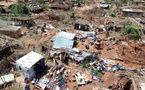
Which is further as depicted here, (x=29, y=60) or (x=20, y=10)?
(x=20, y=10)

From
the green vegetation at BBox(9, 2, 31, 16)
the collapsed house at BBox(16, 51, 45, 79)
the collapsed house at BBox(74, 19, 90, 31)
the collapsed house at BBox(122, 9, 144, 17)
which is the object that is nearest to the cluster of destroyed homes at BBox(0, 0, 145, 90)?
the collapsed house at BBox(16, 51, 45, 79)

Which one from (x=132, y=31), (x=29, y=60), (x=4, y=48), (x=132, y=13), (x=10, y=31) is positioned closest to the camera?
(x=29, y=60)

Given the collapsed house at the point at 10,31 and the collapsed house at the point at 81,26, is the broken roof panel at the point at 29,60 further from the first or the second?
the collapsed house at the point at 81,26

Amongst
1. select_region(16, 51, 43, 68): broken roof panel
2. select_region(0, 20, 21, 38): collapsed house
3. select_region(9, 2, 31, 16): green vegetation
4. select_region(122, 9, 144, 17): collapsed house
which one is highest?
select_region(9, 2, 31, 16): green vegetation

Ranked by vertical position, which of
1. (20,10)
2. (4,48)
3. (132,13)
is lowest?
(4,48)

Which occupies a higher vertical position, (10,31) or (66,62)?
(10,31)

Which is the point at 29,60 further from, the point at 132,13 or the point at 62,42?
the point at 132,13

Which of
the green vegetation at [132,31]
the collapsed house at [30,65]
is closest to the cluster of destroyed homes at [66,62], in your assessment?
the collapsed house at [30,65]

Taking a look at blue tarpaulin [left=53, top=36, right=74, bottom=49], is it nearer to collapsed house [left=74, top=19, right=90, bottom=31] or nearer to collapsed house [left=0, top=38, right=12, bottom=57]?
collapsed house [left=0, top=38, right=12, bottom=57]

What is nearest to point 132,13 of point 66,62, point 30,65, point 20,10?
point 20,10
